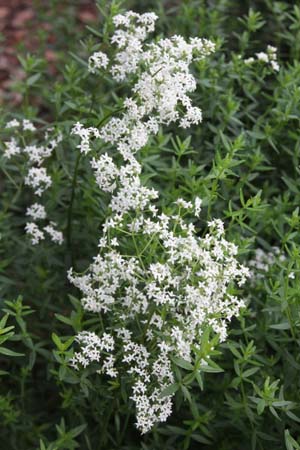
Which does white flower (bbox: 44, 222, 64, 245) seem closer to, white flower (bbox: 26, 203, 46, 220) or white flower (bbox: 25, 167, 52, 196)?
white flower (bbox: 26, 203, 46, 220)

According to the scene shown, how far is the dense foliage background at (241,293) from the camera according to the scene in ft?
12.6

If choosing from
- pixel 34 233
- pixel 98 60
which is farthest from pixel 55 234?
pixel 98 60

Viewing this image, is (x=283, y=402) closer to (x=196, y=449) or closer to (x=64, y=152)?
(x=196, y=449)

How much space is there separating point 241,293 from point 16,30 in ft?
19.4

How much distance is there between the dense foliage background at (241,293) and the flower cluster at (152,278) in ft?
0.67

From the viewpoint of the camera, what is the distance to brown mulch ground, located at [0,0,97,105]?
812cm

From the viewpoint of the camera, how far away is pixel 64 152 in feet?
16.0

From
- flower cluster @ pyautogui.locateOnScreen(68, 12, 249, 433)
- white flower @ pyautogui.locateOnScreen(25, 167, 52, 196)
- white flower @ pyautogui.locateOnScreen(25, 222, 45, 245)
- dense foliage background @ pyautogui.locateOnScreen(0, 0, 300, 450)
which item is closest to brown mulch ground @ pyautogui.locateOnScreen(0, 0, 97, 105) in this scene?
dense foliage background @ pyautogui.locateOnScreen(0, 0, 300, 450)

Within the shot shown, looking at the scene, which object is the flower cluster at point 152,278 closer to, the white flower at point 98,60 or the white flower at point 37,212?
the white flower at point 98,60

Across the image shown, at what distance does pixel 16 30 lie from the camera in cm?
875

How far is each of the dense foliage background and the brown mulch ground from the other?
2.70m

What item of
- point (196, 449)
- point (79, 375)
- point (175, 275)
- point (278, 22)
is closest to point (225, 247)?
point (175, 275)

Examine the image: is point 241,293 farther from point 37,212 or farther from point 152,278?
point 37,212

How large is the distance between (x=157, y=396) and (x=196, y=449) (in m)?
1.08
